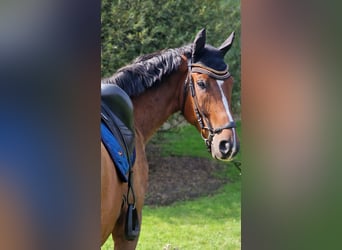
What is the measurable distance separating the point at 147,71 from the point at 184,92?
0.24 metres

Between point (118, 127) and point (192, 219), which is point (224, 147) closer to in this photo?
point (118, 127)

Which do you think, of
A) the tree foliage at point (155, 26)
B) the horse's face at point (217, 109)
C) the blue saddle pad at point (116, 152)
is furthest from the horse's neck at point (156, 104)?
the tree foliage at point (155, 26)

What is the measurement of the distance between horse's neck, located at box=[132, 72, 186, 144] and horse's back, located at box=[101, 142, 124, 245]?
555 mm

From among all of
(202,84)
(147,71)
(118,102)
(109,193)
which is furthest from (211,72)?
(109,193)

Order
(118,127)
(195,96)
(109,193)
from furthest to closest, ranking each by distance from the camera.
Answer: (195,96) < (118,127) < (109,193)

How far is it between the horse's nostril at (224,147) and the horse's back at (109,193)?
2.39 ft

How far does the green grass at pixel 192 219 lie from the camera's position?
4.70m

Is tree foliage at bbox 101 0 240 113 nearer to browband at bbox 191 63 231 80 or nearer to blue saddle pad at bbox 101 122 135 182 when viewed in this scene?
browband at bbox 191 63 231 80

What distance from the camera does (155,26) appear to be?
507cm
